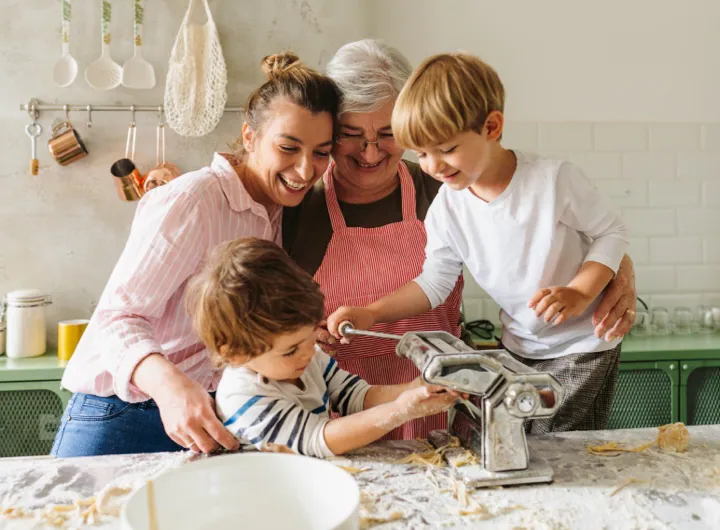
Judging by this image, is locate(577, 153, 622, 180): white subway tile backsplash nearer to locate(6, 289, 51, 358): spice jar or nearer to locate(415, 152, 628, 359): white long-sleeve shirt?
locate(415, 152, 628, 359): white long-sleeve shirt

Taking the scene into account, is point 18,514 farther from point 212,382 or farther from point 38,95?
point 38,95

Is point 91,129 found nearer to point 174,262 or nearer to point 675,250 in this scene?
point 174,262

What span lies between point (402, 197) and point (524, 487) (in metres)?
0.98

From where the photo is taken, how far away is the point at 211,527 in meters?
0.92

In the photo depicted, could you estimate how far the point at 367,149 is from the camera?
5.54 feet

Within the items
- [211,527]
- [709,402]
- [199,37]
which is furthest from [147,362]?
[709,402]

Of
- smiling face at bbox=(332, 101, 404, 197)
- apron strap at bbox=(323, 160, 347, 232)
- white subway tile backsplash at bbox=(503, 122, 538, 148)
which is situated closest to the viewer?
smiling face at bbox=(332, 101, 404, 197)

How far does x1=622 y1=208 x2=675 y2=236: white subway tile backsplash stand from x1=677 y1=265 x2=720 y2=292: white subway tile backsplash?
0.68 feet

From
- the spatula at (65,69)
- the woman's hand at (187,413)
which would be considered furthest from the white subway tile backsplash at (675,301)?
the spatula at (65,69)

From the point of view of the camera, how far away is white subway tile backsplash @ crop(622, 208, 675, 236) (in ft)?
10.7

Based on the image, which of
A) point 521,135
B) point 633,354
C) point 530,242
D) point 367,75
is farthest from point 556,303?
point 521,135

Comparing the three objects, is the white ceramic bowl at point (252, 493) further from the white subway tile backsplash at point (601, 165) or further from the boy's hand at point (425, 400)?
the white subway tile backsplash at point (601, 165)

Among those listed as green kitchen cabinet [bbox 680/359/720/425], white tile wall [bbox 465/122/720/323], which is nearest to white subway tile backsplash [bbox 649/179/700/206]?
white tile wall [bbox 465/122/720/323]

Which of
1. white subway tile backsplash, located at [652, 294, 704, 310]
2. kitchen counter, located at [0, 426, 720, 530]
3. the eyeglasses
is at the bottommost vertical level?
kitchen counter, located at [0, 426, 720, 530]
